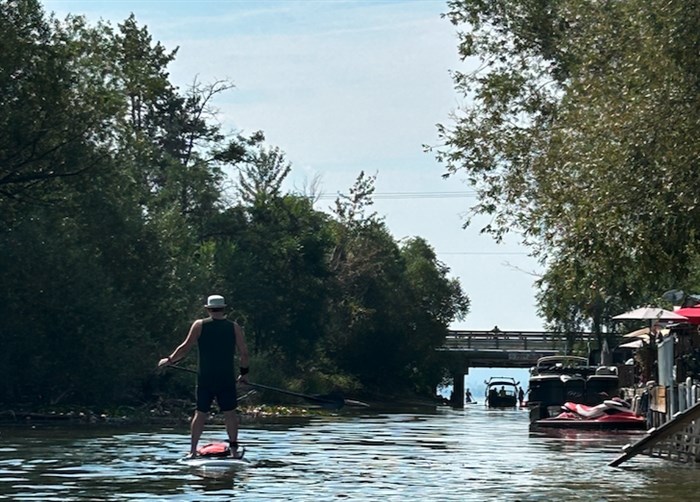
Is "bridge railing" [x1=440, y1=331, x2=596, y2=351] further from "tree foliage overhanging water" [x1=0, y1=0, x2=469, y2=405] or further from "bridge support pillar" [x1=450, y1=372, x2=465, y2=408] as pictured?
"tree foliage overhanging water" [x1=0, y1=0, x2=469, y2=405]

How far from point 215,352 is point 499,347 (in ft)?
299

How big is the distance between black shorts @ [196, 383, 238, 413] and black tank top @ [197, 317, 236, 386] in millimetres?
59

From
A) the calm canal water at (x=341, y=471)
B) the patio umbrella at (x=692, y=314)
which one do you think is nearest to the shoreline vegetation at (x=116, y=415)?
the calm canal water at (x=341, y=471)

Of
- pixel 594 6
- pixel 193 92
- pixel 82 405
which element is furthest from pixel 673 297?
pixel 193 92

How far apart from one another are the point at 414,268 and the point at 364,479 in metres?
90.7

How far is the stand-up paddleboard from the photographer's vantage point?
1877 centimetres

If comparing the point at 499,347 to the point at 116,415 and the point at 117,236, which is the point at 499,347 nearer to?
the point at 117,236

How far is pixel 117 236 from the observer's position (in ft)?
169

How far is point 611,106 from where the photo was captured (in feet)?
75.6

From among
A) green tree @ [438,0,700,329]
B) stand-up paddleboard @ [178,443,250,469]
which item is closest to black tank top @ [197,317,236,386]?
stand-up paddleboard @ [178,443,250,469]

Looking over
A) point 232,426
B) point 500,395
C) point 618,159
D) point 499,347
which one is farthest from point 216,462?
point 499,347

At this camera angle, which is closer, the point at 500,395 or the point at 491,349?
the point at 500,395

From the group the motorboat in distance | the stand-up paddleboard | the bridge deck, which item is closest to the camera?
the stand-up paddleboard

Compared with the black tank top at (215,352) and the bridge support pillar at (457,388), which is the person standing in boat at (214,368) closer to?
the black tank top at (215,352)
